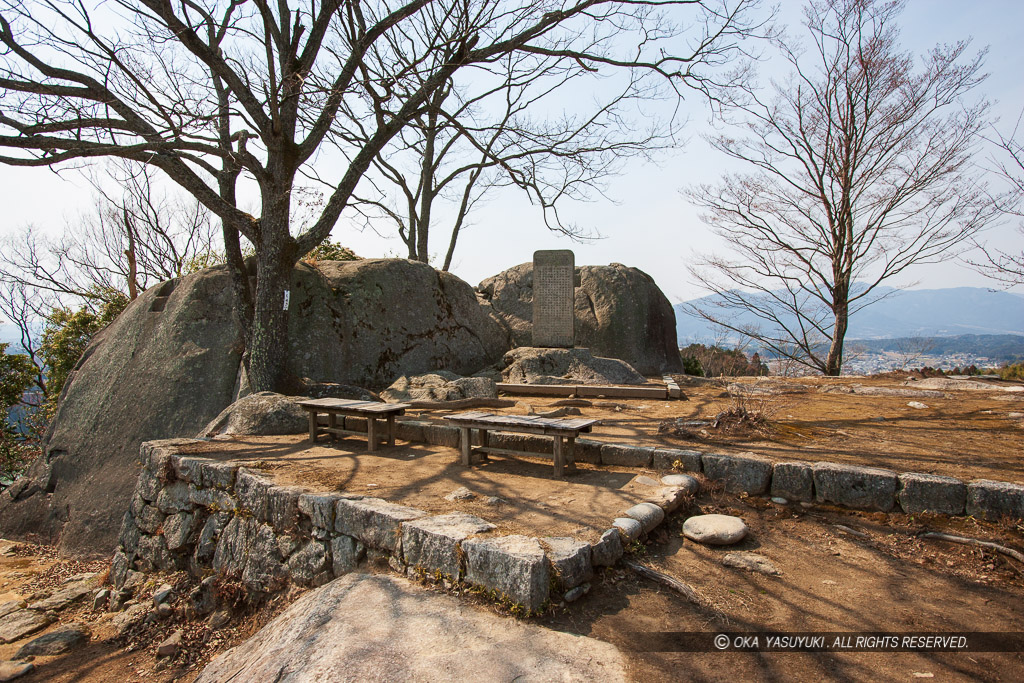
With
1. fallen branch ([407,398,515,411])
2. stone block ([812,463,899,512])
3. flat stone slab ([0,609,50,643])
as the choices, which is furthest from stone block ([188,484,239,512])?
stone block ([812,463,899,512])

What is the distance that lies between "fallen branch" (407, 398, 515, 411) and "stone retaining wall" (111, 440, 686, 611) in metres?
1.28

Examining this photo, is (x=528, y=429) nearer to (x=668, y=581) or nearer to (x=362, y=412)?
(x=668, y=581)

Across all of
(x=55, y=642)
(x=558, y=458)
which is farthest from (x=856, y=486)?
(x=55, y=642)

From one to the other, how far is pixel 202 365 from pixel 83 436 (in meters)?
2.02

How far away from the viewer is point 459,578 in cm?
298

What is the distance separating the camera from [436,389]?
8141 millimetres

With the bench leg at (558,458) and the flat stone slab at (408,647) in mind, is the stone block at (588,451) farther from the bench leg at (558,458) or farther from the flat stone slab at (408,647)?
the flat stone slab at (408,647)

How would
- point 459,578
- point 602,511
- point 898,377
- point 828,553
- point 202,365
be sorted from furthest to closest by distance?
point 898,377
point 202,365
point 602,511
point 828,553
point 459,578

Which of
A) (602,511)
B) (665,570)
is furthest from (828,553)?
(602,511)

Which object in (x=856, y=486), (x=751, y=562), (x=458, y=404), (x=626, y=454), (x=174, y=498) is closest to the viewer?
(x=751, y=562)

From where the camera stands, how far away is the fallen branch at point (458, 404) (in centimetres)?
740

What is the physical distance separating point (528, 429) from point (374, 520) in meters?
1.50

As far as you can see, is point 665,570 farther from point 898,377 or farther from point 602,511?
point 898,377

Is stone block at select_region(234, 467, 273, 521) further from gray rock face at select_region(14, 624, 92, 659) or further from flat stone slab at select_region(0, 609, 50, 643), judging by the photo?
flat stone slab at select_region(0, 609, 50, 643)
